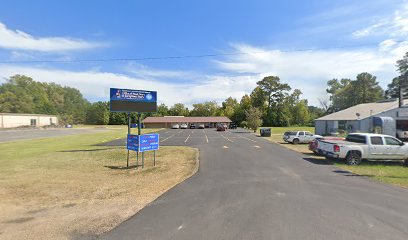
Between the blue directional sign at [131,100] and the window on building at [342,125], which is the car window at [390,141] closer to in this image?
the blue directional sign at [131,100]

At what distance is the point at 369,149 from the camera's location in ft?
51.9

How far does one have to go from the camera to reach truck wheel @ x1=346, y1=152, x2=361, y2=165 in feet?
51.1

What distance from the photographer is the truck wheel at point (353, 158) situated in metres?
15.6

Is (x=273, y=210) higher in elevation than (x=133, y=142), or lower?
lower

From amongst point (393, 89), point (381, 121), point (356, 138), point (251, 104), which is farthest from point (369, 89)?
point (356, 138)

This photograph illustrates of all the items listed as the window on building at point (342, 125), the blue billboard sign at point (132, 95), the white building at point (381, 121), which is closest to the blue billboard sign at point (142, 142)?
the blue billboard sign at point (132, 95)

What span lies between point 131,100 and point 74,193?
7.56m

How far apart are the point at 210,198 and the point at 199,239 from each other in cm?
303

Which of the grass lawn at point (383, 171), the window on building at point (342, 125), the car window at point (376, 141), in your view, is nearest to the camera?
the grass lawn at point (383, 171)

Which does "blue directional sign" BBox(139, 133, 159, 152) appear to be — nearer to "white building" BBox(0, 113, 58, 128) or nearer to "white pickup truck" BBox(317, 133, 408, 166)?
"white pickup truck" BBox(317, 133, 408, 166)

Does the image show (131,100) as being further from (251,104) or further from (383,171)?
(251,104)

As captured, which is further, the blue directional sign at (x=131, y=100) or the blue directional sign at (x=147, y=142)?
the blue directional sign at (x=131, y=100)

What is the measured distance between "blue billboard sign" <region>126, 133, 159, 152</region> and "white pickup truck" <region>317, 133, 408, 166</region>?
1073 cm

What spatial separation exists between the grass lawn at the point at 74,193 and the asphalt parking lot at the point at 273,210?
756mm
